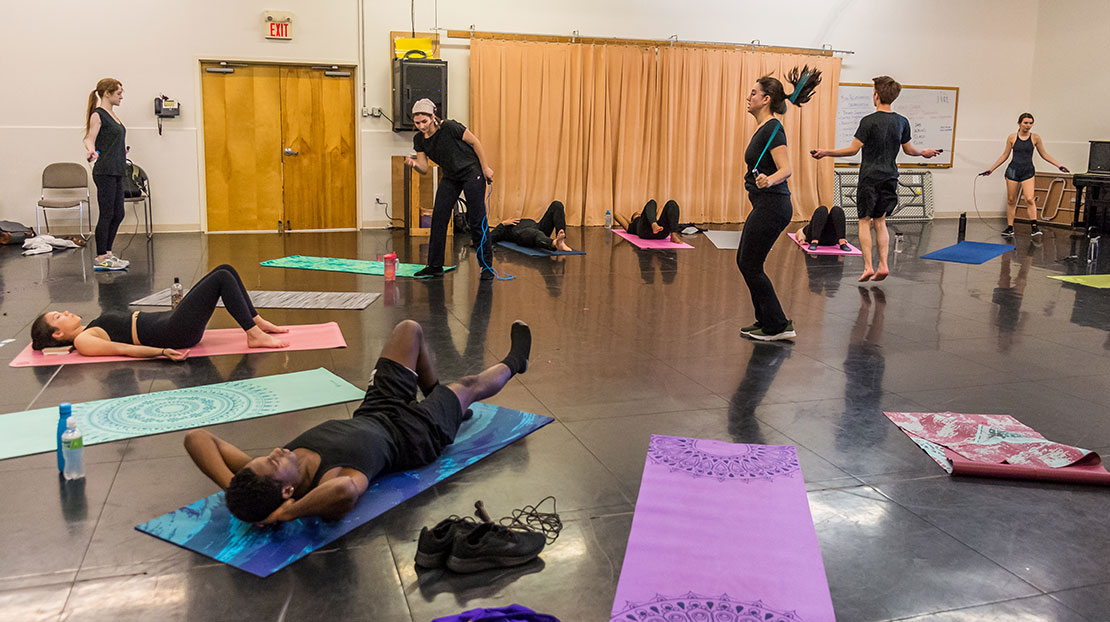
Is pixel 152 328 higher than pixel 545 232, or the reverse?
pixel 545 232

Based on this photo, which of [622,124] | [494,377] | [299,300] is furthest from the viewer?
[622,124]

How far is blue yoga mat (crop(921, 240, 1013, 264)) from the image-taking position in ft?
27.9

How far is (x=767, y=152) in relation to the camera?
4.71 m

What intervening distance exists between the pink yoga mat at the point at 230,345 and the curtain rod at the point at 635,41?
6143mm

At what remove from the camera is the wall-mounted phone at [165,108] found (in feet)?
30.4

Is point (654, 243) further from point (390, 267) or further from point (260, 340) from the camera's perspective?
point (260, 340)

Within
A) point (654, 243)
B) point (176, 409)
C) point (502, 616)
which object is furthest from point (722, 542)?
point (654, 243)

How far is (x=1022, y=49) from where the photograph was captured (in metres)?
12.7

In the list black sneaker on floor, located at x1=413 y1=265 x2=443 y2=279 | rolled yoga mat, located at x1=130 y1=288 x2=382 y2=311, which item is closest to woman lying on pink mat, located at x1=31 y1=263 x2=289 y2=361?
rolled yoga mat, located at x1=130 y1=288 x2=382 y2=311

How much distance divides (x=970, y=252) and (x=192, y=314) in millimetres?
7642

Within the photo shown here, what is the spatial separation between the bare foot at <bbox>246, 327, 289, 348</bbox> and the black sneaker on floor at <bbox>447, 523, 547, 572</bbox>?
2.55 m

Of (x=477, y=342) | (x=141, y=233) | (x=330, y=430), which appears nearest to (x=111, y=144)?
(x=141, y=233)

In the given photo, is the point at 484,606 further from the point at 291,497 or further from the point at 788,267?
the point at 788,267

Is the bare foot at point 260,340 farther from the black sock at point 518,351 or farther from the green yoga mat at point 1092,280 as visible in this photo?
the green yoga mat at point 1092,280
